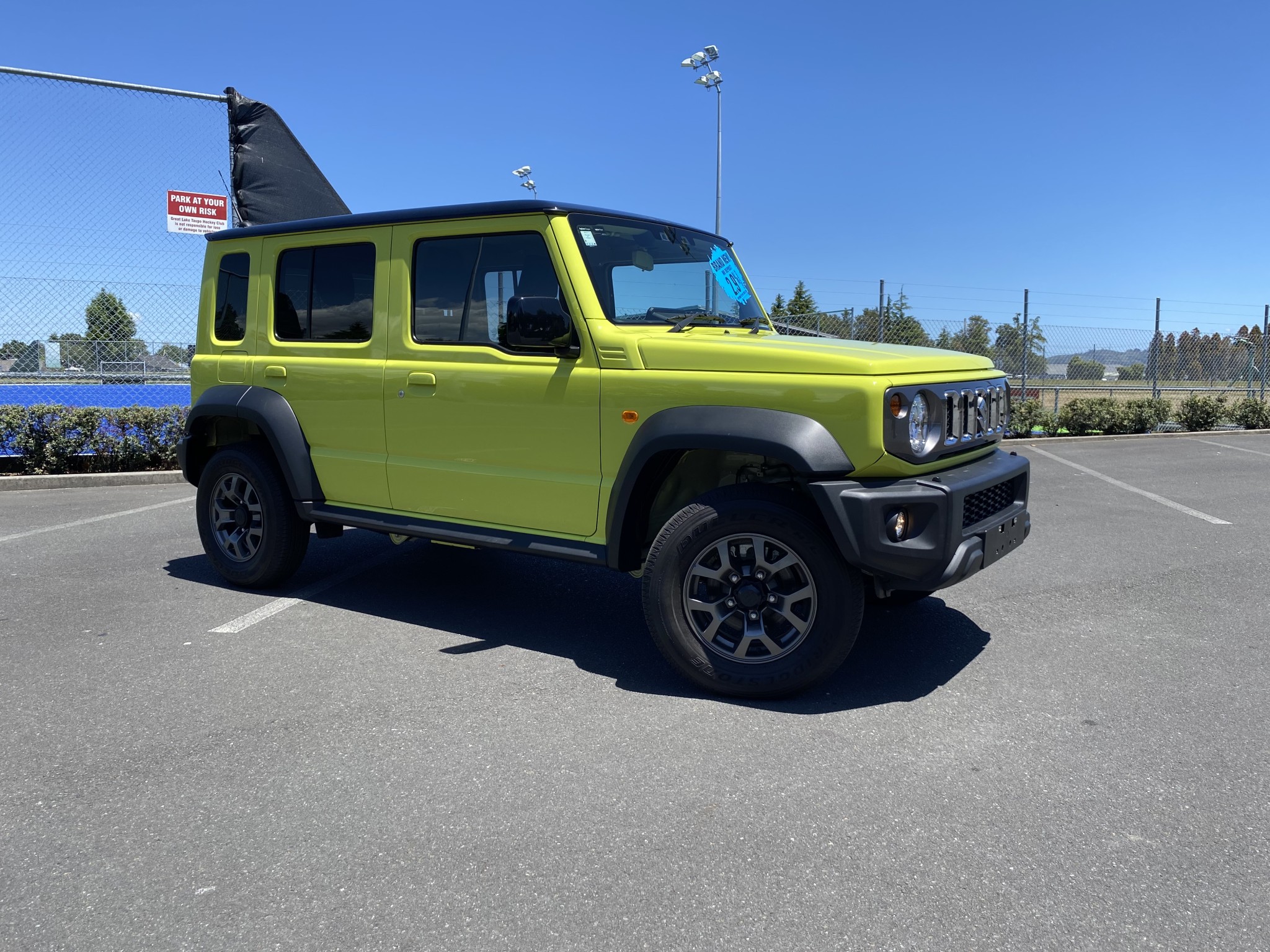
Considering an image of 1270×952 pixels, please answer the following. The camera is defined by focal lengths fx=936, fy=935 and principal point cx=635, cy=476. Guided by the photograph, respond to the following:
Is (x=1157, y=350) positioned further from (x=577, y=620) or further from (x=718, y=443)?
(x=718, y=443)

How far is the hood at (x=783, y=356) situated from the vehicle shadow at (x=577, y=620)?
1.27 metres

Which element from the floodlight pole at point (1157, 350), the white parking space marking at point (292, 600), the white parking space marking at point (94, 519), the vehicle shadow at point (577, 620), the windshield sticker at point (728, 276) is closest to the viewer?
the vehicle shadow at point (577, 620)

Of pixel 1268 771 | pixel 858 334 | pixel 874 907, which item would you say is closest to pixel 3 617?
pixel 874 907

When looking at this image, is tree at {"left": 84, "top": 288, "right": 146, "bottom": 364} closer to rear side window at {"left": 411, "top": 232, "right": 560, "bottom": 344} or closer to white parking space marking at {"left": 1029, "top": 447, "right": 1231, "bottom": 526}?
rear side window at {"left": 411, "top": 232, "right": 560, "bottom": 344}

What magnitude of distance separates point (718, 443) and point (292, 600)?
2.84 meters

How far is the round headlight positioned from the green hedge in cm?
801

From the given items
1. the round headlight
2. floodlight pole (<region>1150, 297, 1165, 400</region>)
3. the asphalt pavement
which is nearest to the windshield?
the round headlight

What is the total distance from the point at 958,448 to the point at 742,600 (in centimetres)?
110

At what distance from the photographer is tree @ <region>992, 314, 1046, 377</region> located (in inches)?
612

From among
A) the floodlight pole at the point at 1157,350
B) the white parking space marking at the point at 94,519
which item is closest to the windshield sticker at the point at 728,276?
the white parking space marking at the point at 94,519

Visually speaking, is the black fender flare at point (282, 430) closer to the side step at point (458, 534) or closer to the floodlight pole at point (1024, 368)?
the side step at point (458, 534)

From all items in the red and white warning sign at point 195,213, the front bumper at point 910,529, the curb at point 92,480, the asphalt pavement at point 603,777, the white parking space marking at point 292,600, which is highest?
the red and white warning sign at point 195,213

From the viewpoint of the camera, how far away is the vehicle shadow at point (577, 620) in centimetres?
383

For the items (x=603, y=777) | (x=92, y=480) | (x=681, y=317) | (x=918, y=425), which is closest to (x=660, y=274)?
(x=681, y=317)
